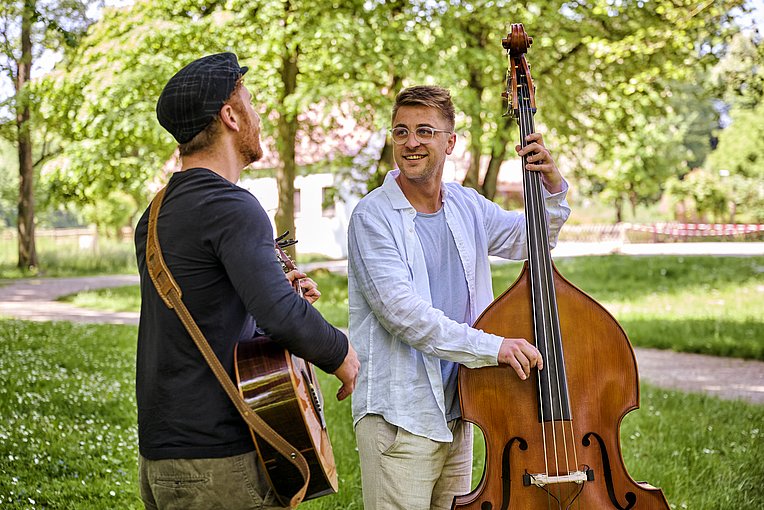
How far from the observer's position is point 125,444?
603cm

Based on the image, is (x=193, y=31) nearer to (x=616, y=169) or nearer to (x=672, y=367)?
(x=672, y=367)

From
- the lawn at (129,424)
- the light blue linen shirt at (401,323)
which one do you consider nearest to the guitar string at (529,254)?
the light blue linen shirt at (401,323)

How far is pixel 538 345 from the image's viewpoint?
2934 mm

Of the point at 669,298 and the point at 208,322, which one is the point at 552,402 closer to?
the point at 208,322

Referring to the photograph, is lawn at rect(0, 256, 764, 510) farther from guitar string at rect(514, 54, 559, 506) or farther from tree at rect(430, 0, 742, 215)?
tree at rect(430, 0, 742, 215)

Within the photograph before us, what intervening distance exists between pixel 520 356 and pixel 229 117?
3.92 ft

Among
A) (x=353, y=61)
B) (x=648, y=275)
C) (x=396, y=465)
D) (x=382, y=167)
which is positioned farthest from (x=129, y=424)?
(x=648, y=275)

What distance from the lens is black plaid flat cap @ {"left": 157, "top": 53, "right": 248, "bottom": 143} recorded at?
221cm

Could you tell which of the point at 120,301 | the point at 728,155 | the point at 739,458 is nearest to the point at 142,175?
the point at 120,301

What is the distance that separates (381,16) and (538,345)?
1042 centimetres

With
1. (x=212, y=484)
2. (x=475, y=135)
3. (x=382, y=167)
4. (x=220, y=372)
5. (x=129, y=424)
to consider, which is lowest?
(x=129, y=424)

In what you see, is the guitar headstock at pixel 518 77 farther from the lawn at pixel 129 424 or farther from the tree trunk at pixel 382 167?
the tree trunk at pixel 382 167

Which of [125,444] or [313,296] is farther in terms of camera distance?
[125,444]

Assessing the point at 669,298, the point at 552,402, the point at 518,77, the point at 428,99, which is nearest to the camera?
the point at 552,402
